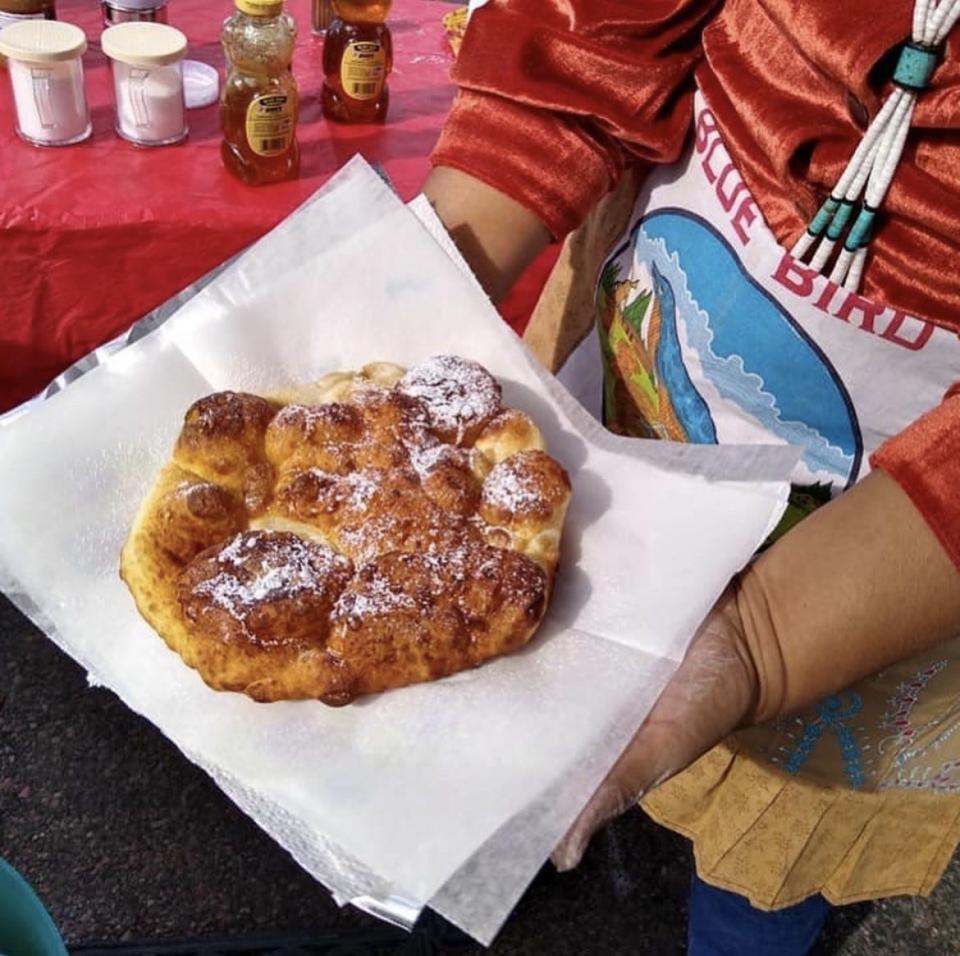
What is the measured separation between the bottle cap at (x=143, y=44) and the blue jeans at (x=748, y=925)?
5.88 feet

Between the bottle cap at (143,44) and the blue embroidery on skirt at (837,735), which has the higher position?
the bottle cap at (143,44)

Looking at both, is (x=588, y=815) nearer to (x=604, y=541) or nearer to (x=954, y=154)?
(x=604, y=541)

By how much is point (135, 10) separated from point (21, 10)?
0.23m

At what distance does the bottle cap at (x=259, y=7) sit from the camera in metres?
1.83

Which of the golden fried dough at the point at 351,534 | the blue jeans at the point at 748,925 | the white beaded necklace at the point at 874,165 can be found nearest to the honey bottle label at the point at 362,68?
the golden fried dough at the point at 351,534

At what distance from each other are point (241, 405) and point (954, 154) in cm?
80

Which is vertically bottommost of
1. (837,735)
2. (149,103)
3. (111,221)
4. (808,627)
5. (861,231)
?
(837,735)

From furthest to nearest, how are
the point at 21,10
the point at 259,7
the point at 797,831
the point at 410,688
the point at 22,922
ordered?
the point at 21,10 < the point at 259,7 < the point at 797,831 < the point at 410,688 < the point at 22,922

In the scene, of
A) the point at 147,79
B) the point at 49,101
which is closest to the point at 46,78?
the point at 49,101

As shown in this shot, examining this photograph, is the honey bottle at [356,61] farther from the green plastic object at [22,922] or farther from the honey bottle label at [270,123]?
the green plastic object at [22,922]

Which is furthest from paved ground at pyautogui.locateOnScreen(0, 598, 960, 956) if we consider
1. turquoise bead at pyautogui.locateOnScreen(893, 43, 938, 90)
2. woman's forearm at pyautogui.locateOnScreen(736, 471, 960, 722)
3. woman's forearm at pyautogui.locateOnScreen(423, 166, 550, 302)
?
turquoise bead at pyautogui.locateOnScreen(893, 43, 938, 90)

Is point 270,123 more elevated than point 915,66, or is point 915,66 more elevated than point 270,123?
point 915,66

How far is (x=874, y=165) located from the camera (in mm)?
1067

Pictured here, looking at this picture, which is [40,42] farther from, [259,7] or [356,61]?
[356,61]
